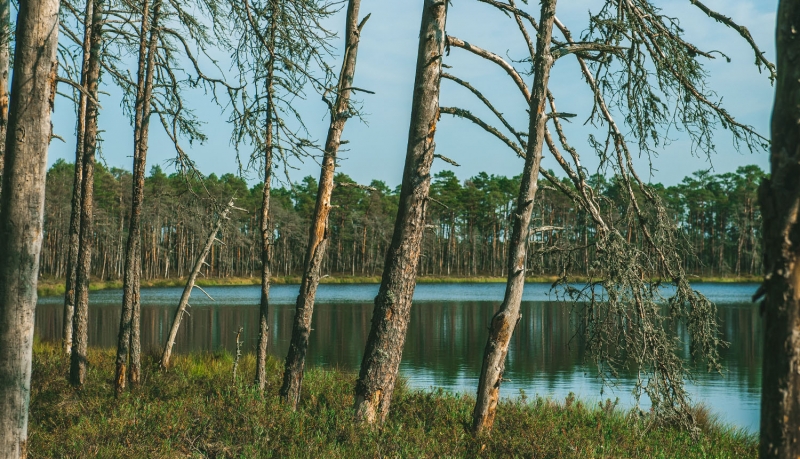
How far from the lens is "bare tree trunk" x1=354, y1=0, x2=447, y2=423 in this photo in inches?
311

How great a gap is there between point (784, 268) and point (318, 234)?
270 inches

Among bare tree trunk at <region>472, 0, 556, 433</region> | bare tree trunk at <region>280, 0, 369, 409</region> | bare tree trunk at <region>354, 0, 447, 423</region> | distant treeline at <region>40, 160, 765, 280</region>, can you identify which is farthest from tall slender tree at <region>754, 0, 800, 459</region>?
distant treeline at <region>40, 160, 765, 280</region>

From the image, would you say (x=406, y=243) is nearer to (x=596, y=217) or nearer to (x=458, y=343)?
(x=596, y=217)

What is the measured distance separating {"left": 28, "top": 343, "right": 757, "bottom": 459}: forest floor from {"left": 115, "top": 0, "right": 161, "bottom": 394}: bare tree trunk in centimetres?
59

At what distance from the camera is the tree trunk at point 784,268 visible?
2.93 m

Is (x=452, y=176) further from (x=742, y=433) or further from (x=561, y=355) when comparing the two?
(x=742, y=433)

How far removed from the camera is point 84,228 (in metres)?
9.70

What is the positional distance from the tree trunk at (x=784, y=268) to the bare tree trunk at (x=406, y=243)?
16.7 ft

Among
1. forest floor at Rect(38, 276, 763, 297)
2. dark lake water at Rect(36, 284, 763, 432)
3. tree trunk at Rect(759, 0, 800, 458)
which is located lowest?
dark lake water at Rect(36, 284, 763, 432)

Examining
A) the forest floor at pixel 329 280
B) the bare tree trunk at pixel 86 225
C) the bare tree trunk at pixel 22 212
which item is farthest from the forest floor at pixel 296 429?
the forest floor at pixel 329 280

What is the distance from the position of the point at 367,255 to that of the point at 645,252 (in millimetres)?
86899

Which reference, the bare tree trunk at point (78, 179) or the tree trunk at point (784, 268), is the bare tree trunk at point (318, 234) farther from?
the tree trunk at point (784, 268)

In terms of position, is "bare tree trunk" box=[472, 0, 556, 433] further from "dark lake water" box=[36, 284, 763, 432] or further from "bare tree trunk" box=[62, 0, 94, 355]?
"bare tree trunk" box=[62, 0, 94, 355]

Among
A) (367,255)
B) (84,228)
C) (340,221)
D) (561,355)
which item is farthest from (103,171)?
(84,228)
